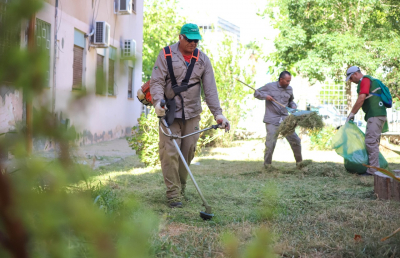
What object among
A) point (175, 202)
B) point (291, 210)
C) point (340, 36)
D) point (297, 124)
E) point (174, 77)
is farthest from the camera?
point (340, 36)

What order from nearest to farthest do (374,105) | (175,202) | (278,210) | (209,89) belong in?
(278,210) → (175,202) → (209,89) → (374,105)

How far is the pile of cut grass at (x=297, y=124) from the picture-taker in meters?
8.21

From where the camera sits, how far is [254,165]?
952 centimetres

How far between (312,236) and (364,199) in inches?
81.3

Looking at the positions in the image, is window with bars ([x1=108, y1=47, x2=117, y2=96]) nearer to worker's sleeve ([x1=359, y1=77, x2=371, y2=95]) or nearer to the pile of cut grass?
worker's sleeve ([x1=359, y1=77, x2=371, y2=95])

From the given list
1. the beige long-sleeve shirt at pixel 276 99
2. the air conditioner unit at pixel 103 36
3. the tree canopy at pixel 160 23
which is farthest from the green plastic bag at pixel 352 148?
the tree canopy at pixel 160 23

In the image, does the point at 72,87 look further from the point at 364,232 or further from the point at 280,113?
the point at 280,113

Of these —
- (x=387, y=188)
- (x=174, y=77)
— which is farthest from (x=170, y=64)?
(x=387, y=188)

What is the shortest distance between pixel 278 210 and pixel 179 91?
348 centimetres

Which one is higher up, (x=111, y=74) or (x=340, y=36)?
(x=340, y=36)

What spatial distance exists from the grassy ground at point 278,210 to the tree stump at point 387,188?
0.55 feet

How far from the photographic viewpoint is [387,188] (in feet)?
17.7

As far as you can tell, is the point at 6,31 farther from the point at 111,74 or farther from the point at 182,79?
the point at 182,79

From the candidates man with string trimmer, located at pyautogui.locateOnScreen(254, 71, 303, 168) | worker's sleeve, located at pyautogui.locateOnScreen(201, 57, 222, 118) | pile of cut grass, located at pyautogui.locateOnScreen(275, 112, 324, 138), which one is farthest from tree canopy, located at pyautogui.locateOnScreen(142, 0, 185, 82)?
worker's sleeve, located at pyautogui.locateOnScreen(201, 57, 222, 118)
